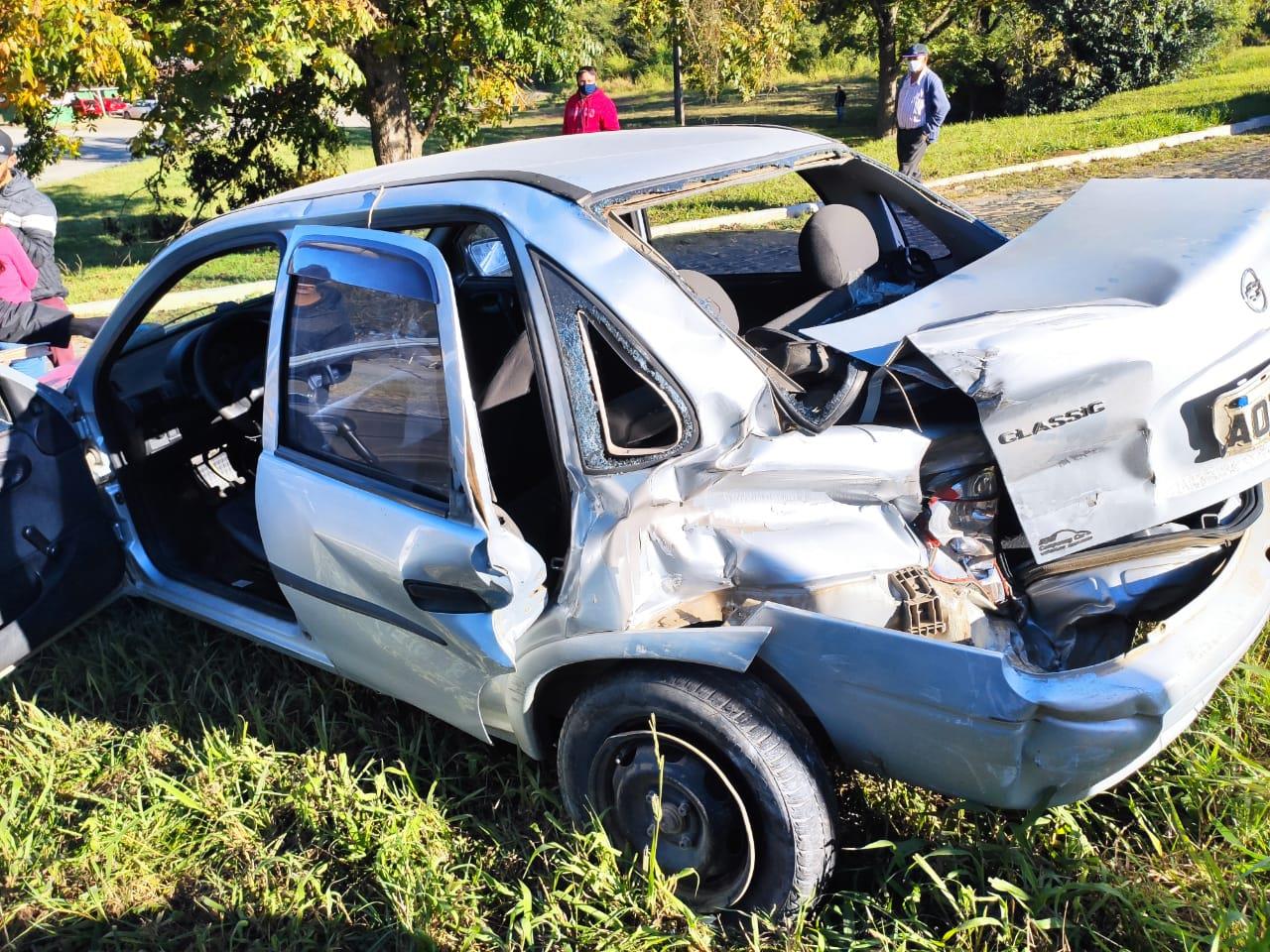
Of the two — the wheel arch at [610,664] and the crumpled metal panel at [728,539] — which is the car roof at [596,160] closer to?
the crumpled metal panel at [728,539]

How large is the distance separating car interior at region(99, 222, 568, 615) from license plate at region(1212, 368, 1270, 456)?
185 cm

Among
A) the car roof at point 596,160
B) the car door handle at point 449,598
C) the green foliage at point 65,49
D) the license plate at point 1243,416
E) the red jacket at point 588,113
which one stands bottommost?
the car door handle at point 449,598

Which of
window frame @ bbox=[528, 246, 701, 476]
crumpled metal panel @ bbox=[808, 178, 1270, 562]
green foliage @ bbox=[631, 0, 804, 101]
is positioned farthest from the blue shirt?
window frame @ bbox=[528, 246, 701, 476]

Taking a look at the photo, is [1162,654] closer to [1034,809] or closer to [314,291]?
[1034,809]

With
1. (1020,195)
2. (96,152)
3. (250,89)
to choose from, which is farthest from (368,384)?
(96,152)

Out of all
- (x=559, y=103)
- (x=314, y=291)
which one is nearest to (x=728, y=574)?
(x=314, y=291)

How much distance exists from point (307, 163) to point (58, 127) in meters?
2.51

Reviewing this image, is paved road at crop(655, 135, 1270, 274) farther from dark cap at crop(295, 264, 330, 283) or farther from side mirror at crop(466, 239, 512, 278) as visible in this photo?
dark cap at crop(295, 264, 330, 283)

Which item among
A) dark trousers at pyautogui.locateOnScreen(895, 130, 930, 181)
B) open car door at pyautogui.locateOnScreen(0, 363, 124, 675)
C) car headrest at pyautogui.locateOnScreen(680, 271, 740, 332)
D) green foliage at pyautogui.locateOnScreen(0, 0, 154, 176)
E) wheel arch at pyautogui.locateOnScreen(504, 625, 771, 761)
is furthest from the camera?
dark trousers at pyautogui.locateOnScreen(895, 130, 930, 181)

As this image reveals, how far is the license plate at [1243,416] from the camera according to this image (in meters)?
2.27

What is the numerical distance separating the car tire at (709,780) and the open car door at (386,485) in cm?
30

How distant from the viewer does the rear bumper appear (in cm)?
194

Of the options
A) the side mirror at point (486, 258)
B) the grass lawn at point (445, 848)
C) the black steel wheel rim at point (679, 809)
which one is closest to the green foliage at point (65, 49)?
the side mirror at point (486, 258)

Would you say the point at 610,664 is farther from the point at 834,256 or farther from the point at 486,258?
the point at 486,258
